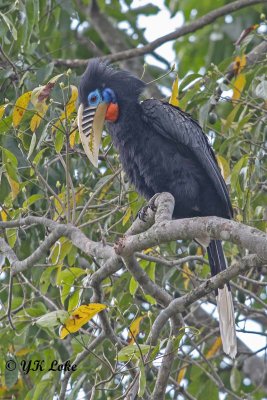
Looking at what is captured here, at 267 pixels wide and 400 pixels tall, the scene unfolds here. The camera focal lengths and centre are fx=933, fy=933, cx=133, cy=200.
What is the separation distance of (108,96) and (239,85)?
76cm

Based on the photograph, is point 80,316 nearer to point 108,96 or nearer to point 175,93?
point 175,93

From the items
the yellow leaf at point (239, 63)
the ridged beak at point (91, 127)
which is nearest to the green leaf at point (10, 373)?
the ridged beak at point (91, 127)

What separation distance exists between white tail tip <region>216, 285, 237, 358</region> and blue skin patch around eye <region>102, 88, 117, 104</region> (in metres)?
1.27

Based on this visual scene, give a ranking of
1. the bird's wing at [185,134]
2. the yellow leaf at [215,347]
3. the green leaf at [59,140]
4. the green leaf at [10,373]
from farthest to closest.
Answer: the yellow leaf at [215,347], the bird's wing at [185,134], the green leaf at [10,373], the green leaf at [59,140]

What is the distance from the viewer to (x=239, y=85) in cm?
527

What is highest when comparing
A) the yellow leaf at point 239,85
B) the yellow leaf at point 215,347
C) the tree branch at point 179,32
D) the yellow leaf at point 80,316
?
the tree branch at point 179,32

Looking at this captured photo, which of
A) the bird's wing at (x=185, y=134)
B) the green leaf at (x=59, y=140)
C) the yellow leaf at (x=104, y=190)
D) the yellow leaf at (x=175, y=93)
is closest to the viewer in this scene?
the green leaf at (x=59, y=140)

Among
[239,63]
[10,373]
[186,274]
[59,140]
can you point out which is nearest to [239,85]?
[239,63]

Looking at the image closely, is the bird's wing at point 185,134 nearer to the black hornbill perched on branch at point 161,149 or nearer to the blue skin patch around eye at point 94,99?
the black hornbill perched on branch at point 161,149

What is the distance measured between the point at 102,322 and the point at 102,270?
309mm

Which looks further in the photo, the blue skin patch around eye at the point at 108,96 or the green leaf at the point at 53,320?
the blue skin patch around eye at the point at 108,96

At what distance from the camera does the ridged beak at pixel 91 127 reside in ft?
15.8

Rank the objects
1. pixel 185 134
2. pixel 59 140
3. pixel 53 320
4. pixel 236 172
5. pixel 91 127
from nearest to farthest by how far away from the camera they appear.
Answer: pixel 53 320
pixel 59 140
pixel 236 172
pixel 91 127
pixel 185 134

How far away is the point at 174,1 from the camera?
7500 mm
